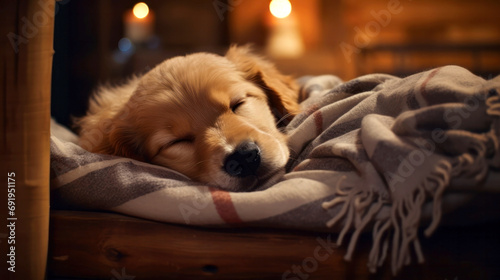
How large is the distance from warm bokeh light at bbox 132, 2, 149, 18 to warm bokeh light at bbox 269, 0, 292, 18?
213 cm

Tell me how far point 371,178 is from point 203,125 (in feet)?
2.24

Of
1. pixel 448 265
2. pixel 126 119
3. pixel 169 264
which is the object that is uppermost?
pixel 126 119

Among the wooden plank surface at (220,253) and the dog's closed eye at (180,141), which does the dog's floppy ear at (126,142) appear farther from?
the wooden plank surface at (220,253)

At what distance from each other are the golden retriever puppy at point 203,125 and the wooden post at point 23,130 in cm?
52

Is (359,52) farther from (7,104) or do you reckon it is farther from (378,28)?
(7,104)

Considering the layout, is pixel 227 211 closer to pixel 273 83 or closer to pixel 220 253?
pixel 220 253

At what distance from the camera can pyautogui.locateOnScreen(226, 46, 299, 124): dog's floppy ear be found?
1.77 m

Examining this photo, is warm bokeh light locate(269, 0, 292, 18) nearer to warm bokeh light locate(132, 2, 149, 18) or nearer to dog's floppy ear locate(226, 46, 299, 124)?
warm bokeh light locate(132, 2, 149, 18)

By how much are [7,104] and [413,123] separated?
42.6 inches

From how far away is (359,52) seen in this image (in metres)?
5.08

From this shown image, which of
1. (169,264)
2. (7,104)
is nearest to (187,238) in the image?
(169,264)

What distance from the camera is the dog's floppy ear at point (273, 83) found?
5.79ft

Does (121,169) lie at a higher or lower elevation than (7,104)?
lower

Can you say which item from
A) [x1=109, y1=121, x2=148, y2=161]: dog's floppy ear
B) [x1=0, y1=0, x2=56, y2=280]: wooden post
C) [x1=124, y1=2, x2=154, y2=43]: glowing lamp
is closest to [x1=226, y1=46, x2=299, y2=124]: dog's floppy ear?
[x1=109, y1=121, x2=148, y2=161]: dog's floppy ear
